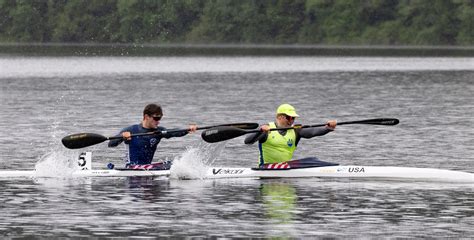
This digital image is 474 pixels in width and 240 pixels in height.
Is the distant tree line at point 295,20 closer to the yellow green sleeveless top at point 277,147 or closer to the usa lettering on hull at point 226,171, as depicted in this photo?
the yellow green sleeveless top at point 277,147

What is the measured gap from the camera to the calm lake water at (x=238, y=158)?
24.2 m

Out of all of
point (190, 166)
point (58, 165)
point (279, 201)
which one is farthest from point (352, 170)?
point (58, 165)

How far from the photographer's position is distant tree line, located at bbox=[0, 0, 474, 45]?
174 m

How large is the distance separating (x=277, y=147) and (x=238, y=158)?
697 cm

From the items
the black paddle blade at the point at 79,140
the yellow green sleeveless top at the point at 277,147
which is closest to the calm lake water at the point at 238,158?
the yellow green sleeveless top at the point at 277,147

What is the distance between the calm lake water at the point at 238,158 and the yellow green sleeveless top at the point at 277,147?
0.68m

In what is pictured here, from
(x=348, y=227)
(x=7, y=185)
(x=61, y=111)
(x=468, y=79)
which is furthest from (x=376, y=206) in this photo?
(x=468, y=79)

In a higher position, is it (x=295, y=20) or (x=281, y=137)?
(x=295, y=20)

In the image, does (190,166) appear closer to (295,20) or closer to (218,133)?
(218,133)

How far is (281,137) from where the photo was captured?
102 ft

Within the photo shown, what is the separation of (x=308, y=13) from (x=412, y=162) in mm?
152622

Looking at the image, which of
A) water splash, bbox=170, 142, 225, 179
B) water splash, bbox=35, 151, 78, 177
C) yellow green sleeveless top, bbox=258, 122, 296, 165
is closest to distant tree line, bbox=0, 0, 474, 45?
water splash, bbox=170, 142, 225, 179

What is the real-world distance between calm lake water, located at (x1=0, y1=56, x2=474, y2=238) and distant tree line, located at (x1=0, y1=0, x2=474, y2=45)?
3125 inches

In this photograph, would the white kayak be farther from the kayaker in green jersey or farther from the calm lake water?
the kayaker in green jersey
